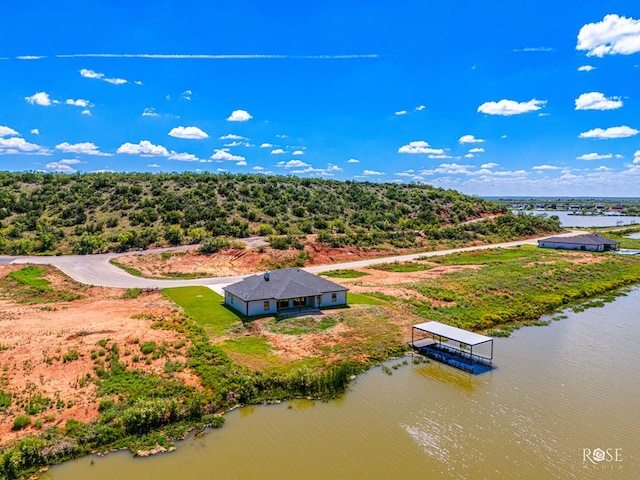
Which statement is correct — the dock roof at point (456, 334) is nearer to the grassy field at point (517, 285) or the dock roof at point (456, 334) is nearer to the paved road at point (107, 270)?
the grassy field at point (517, 285)

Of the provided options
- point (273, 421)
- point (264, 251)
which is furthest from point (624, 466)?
point (264, 251)

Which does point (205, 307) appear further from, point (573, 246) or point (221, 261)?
point (573, 246)

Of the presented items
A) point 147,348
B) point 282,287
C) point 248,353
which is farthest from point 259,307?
point 147,348

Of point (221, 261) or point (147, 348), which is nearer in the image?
point (147, 348)

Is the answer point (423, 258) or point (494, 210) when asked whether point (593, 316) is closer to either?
point (423, 258)

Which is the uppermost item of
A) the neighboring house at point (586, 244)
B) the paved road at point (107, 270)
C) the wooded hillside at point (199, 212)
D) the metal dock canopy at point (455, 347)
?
the wooded hillside at point (199, 212)

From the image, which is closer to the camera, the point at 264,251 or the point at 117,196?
the point at 264,251

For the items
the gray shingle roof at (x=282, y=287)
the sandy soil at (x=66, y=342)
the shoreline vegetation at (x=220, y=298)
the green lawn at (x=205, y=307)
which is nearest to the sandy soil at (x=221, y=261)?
the shoreline vegetation at (x=220, y=298)
